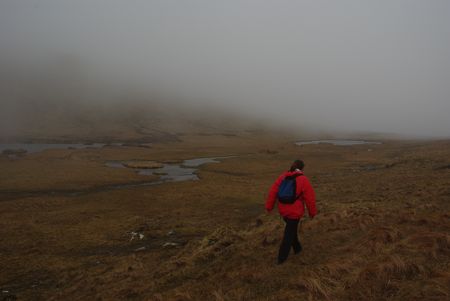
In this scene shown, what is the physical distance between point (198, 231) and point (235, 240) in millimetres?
7085

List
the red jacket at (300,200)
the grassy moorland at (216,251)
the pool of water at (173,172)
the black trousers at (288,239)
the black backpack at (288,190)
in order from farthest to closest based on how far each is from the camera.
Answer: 1. the pool of water at (173,172)
2. the black trousers at (288,239)
3. the black backpack at (288,190)
4. the red jacket at (300,200)
5. the grassy moorland at (216,251)

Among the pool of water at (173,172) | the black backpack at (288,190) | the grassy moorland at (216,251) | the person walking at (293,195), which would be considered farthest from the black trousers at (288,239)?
the pool of water at (173,172)

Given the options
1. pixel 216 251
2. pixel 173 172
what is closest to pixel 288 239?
pixel 216 251

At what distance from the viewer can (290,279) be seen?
8.64m

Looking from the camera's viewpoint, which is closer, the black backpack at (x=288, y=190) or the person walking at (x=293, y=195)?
the person walking at (x=293, y=195)

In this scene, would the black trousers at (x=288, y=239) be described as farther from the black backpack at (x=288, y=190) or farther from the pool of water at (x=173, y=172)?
the pool of water at (x=173, y=172)

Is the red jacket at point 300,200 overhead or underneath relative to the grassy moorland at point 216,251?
overhead

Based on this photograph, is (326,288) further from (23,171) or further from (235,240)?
(23,171)

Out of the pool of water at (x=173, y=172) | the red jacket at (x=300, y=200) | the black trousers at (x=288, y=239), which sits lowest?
the pool of water at (x=173, y=172)

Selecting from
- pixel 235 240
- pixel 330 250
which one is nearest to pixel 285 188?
pixel 330 250

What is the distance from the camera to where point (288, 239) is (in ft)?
31.3

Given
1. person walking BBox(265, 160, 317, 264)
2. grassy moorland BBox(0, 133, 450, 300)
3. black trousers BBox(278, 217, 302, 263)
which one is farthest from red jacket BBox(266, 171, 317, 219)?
grassy moorland BBox(0, 133, 450, 300)

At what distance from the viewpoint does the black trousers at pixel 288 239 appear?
912 centimetres

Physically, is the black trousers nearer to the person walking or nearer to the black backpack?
the person walking
